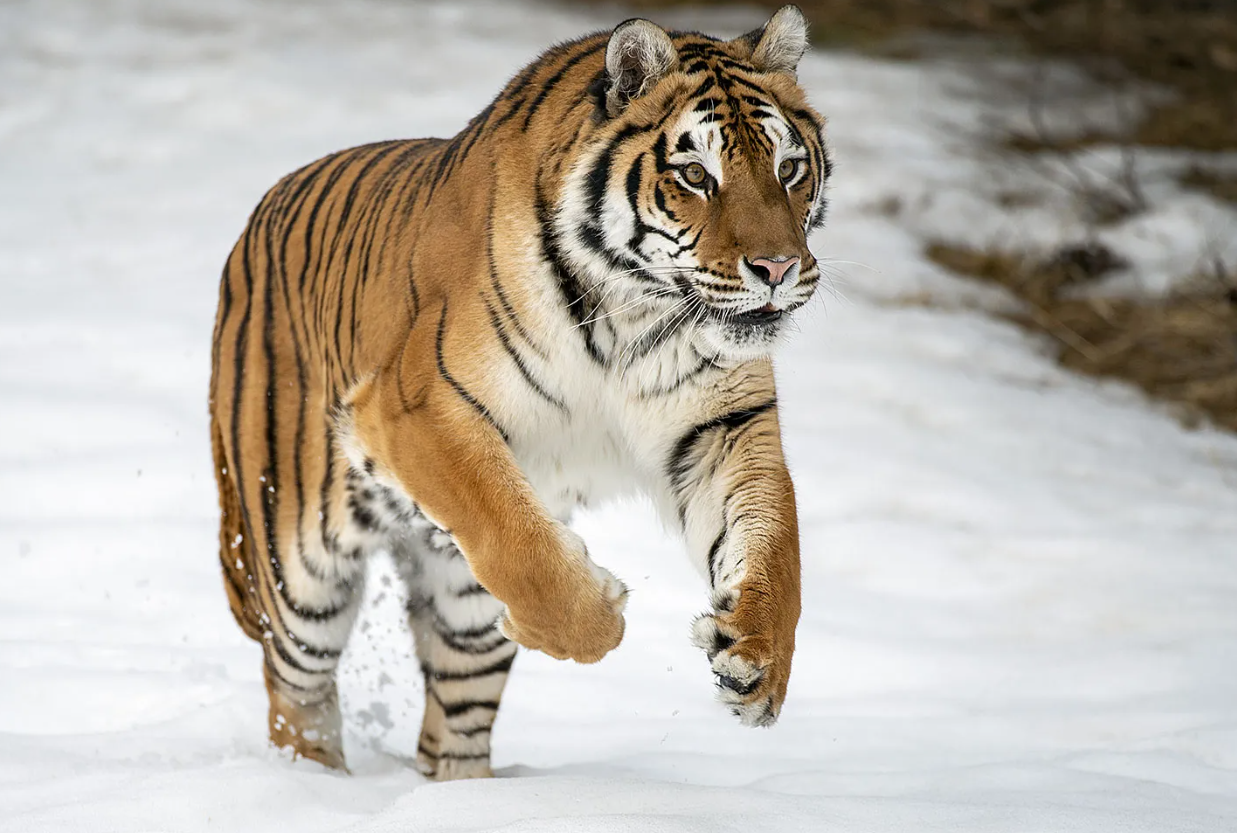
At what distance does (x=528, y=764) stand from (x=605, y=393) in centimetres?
104

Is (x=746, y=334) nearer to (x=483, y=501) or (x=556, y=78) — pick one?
(x=483, y=501)

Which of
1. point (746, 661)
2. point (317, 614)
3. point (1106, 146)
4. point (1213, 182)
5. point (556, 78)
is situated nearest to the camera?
point (746, 661)

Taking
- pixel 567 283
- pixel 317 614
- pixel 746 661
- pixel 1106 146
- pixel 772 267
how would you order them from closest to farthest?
1. pixel 746 661
2. pixel 772 267
3. pixel 567 283
4. pixel 317 614
5. pixel 1106 146

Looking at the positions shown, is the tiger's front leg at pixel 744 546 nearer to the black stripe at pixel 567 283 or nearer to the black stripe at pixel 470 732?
the black stripe at pixel 567 283

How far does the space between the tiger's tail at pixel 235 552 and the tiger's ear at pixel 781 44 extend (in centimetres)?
125

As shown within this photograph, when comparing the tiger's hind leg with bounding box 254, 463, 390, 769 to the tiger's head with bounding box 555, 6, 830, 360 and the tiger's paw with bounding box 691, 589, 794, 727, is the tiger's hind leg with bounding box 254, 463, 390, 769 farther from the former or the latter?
the tiger's paw with bounding box 691, 589, 794, 727

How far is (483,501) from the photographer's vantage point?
2023mm

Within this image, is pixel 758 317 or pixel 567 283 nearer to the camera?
pixel 758 317

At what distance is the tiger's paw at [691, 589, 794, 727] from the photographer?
5.91 feet

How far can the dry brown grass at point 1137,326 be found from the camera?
4.79m

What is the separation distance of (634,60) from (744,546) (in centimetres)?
68

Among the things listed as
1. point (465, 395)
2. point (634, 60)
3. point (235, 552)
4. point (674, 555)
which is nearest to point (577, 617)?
point (465, 395)

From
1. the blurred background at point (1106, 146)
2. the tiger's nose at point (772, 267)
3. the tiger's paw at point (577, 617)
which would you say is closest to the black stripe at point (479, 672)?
the tiger's paw at point (577, 617)

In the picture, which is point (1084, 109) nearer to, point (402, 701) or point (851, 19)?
point (851, 19)
